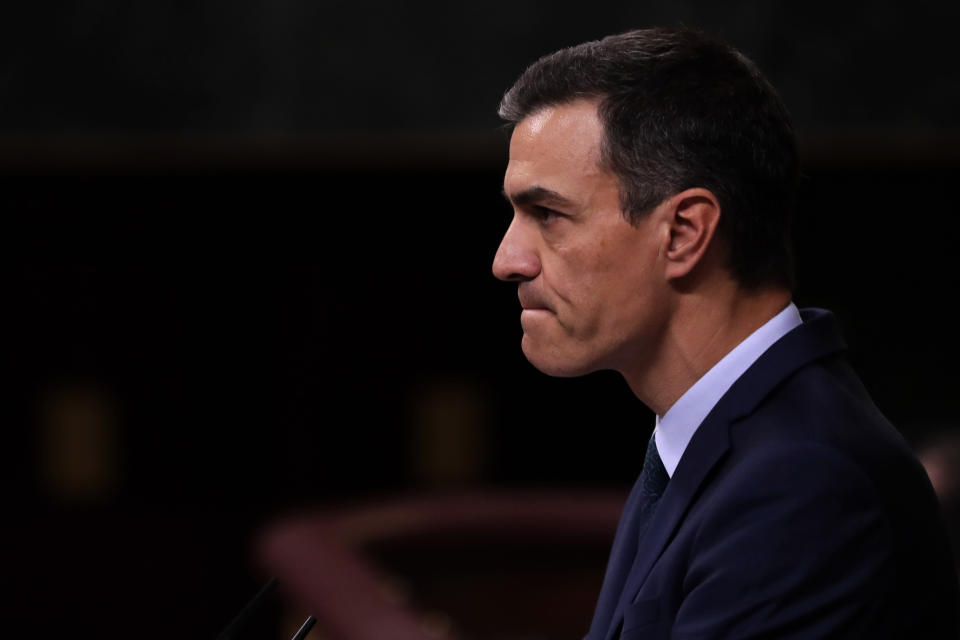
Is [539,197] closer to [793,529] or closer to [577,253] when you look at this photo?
[577,253]

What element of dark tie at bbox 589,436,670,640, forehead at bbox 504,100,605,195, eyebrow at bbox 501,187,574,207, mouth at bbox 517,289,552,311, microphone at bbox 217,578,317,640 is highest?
forehead at bbox 504,100,605,195

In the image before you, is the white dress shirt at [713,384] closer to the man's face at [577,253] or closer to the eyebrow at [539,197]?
the man's face at [577,253]

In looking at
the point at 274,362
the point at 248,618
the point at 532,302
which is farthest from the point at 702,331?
the point at 274,362

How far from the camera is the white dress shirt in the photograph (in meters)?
0.96

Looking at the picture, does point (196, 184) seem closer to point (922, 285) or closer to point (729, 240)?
point (922, 285)

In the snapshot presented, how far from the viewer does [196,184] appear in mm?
4340

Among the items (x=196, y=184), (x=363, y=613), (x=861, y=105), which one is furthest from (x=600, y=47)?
(x=196, y=184)

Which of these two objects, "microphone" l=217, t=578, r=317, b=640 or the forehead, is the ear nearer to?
the forehead

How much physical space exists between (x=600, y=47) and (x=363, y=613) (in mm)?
1194

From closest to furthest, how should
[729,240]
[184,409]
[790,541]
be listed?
[790,541], [729,240], [184,409]

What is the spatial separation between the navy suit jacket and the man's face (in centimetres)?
10

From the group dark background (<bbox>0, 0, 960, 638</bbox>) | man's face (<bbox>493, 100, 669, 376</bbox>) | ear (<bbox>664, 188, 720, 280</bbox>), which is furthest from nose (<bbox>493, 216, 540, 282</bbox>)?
dark background (<bbox>0, 0, 960, 638</bbox>)

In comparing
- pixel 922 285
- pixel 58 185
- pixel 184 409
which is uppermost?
pixel 58 185

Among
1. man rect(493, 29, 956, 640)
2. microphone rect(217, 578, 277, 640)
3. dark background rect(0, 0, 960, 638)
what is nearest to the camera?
microphone rect(217, 578, 277, 640)
